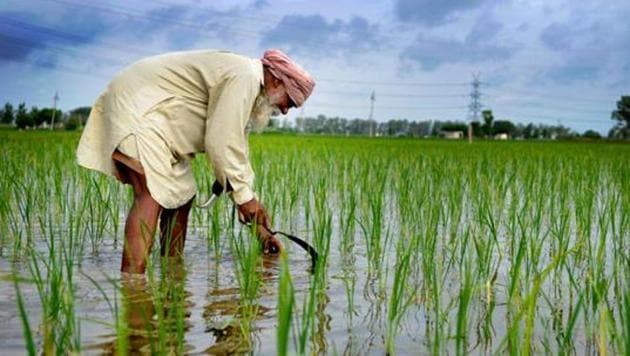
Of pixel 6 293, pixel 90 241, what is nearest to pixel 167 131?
pixel 6 293

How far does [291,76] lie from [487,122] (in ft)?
247

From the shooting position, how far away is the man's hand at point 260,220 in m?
3.08

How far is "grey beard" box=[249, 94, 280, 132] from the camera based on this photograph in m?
3.17

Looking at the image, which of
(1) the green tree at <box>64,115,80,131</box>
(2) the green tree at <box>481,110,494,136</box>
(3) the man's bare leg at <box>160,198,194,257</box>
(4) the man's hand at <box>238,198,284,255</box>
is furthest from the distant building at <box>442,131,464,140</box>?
(4) the man's hand at <box>238,198,284,255</box>

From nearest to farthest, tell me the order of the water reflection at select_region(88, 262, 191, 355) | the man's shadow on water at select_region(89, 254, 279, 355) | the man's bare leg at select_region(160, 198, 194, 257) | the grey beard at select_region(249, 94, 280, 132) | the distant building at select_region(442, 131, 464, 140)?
the water reflection at select_region(88, 262, 191, 355) → the man's shadow on water at select_region(89, 254, 279, 355) → the grey beard at select_region(249, 94, 280, 132) → the man's bare leg at select_region(160, 198, 194, 257) → the distant building at select_region(442, 131, 464, 140)

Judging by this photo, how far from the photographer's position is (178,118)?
127 inches

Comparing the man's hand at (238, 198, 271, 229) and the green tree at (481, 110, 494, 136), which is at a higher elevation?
the green tree at (481, 110, 494, 136)

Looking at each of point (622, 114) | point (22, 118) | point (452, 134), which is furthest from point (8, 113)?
point (622, 114)

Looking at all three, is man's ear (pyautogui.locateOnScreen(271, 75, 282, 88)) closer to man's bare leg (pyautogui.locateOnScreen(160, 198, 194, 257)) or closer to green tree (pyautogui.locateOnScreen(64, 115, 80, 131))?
man's bare leg (pyautogui.locateOnScreen(160, 198, 194, 257))

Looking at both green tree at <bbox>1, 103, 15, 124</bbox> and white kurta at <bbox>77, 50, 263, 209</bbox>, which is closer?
white kurta at <bbox>77, 50, 263, 209</bbox>

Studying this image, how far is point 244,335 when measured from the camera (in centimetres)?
213

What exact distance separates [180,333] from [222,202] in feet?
12.0

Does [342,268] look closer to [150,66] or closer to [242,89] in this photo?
[242,89]

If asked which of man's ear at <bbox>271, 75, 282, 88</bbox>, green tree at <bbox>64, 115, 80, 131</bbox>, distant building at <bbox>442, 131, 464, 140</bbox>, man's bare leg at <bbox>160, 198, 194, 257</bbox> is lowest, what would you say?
man's bare leg at <bbox>160, 198, 194, 257</bbox>
